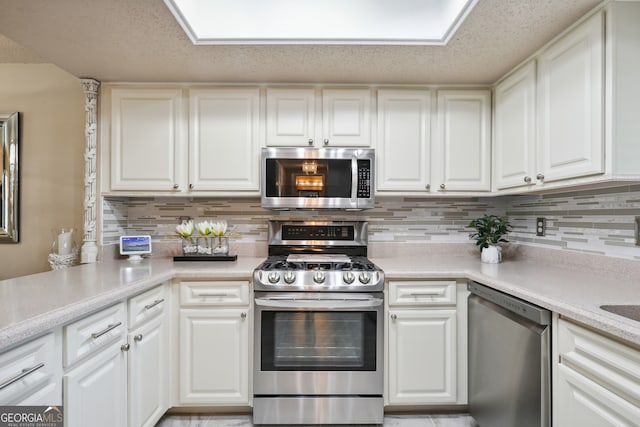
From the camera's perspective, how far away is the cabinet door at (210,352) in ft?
6.25

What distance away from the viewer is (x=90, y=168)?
2.25m

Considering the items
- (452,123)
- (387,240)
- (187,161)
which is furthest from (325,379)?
(452,123)

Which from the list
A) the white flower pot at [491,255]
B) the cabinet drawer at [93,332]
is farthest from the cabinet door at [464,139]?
the cabinet drawer at [93,332]

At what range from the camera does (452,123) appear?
2.30 metres

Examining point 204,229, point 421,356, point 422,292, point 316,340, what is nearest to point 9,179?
point 204,229

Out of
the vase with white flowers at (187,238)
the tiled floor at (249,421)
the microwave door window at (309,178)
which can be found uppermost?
the microwave door window at (309,178)

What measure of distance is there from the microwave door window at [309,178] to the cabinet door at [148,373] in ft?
3.39

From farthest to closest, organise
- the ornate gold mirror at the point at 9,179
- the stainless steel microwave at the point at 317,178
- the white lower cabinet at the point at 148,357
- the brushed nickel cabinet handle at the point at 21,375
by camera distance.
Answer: the ornate gold mirror at the point at 9,179, the stainless steel microwave at the point at 317,178, the white lower cabinet at the point at 148,357, the brushed nickel cabinet handle at the point at 21,375

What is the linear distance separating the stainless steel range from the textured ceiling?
4.01ft

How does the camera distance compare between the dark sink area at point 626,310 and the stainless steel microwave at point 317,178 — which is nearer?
the dark sink area at point 626,310

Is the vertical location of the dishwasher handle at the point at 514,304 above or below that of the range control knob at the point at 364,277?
below

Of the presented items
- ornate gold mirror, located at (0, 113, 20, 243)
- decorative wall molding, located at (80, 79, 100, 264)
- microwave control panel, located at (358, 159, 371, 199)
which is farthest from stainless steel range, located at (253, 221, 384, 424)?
ornate gold mirror, located at (0, 113, 20, 243)

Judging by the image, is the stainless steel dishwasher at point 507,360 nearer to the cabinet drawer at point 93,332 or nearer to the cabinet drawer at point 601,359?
the cabinet drawer at point 601,359

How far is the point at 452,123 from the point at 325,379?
5.97 feet
